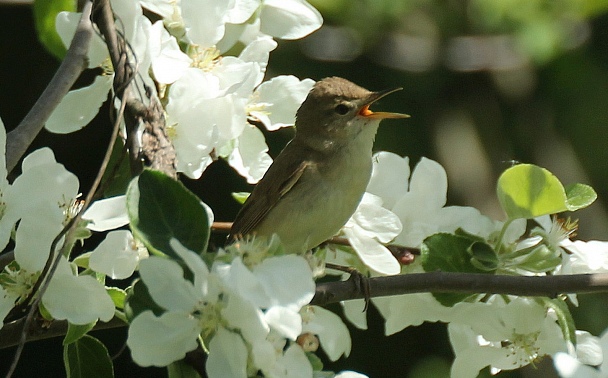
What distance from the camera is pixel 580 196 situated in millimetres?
1730

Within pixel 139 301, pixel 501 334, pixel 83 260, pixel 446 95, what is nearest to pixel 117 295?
pixel 83 260

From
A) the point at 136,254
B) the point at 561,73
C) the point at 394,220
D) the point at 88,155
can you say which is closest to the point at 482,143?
the point at 561,73

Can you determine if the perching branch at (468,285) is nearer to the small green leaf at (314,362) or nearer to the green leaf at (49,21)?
the small green leaf at (314,362)

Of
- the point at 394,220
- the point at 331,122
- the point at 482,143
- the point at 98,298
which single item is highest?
the point at 98,298

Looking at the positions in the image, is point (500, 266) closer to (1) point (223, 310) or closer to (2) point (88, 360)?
(1) point (223, 310)

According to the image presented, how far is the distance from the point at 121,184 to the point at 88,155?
302cm

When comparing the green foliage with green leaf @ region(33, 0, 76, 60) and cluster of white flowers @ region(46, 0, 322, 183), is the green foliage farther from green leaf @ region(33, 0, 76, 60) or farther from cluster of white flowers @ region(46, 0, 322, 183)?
green leaf @ region(33, 0, 76, 60)

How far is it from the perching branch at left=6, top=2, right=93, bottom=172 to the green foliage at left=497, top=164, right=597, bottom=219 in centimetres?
76

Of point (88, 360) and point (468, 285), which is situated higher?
point (468, 285)

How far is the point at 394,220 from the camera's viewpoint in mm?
1812

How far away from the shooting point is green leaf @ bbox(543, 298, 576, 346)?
161 centimetres

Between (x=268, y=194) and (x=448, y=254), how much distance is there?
994 millimetres

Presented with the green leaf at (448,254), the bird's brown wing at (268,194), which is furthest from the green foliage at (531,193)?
the bird's brown wing at (268,194)

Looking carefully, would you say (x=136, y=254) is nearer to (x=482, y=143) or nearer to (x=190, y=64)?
(x=190, y=64)
